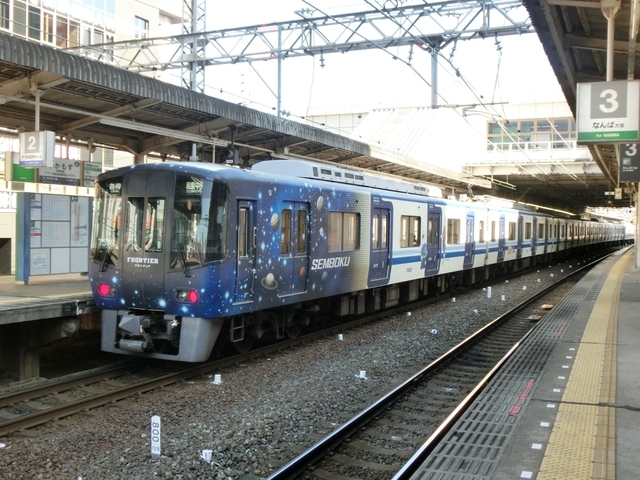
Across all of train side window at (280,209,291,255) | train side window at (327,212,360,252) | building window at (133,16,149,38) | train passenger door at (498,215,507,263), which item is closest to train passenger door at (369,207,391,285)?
train side window at (327,212,360,252)

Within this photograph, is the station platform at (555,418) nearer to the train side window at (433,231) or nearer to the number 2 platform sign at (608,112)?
the number 2 platform sign at (608,112)

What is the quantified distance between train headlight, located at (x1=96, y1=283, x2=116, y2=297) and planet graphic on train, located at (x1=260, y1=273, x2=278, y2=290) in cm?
203

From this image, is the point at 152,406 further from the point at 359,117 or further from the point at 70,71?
the point at 359,117

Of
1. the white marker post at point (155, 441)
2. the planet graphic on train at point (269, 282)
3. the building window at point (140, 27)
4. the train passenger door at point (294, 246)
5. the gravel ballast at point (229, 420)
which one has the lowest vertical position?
the gravel ballast at point (229, 420)

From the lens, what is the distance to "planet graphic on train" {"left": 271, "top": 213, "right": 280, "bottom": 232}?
922 centimetres

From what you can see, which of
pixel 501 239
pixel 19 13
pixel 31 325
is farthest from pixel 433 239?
pixel 19 13

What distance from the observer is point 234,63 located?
55.4 feet

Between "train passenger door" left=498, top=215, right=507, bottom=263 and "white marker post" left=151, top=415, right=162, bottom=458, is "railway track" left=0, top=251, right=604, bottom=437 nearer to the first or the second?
"white marker post" left=151, top=415, right=162, bottom=458

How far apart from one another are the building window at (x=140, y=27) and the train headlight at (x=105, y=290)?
25.2 meters

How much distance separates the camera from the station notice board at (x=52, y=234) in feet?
35.7

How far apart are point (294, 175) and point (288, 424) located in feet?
16.1

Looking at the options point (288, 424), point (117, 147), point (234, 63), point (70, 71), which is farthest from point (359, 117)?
point (288, 424)

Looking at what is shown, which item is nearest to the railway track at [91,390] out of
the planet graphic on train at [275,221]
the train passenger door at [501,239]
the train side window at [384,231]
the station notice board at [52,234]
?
the planet graphic on train at [275,221]

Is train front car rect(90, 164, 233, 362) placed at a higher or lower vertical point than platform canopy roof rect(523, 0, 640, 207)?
lower
